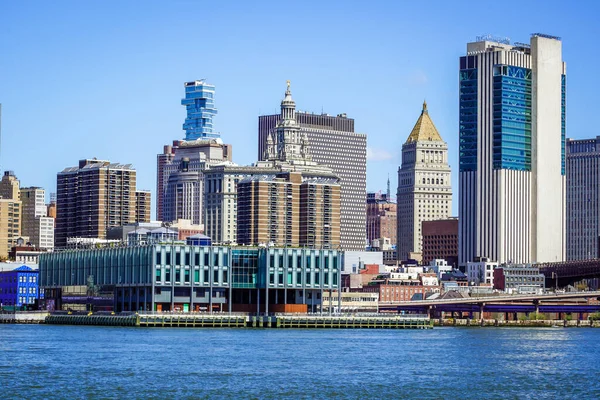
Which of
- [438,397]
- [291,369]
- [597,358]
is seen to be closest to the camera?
[438,397]

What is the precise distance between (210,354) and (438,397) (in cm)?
4110

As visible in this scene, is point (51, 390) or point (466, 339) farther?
point (466, 339)

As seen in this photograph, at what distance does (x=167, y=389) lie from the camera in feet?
367

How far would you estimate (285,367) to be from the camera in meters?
132

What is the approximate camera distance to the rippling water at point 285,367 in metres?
112

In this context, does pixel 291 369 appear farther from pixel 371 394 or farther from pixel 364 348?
pixel 364 348

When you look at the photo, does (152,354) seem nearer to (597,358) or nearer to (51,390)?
(51,390)

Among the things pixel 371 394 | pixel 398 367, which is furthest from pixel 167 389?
pixel 398 367

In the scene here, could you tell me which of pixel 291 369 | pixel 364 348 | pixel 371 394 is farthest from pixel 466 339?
pixel 371 394

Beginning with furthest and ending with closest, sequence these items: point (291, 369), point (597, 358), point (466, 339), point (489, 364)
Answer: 1. point (466, 339)
2. point (597, 358)
3. point (489, 364)
4. point (291, 369)

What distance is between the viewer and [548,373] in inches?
5172

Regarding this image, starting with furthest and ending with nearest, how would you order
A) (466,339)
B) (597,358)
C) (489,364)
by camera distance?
(466,339), (597,358), (489,364)

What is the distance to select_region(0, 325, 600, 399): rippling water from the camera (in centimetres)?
11231

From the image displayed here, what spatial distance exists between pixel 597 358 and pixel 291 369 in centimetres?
4028
